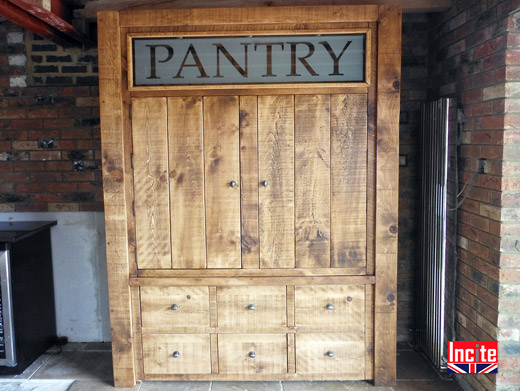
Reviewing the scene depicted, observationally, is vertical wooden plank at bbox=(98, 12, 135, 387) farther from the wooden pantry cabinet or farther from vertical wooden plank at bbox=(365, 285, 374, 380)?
vertical wooden plank at bbox=(365, 285, 374, 380)

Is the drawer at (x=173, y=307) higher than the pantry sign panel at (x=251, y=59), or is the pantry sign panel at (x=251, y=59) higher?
the pantry sign panel at (x=251, y=59)

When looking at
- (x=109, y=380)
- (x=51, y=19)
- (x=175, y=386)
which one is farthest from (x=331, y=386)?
(x=51, y=19)

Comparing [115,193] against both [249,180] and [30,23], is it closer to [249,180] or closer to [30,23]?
[249,180]

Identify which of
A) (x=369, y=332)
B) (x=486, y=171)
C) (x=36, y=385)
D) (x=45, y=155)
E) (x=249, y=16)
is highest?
(x=249, y=16)

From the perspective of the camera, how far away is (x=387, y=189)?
2.68 meters

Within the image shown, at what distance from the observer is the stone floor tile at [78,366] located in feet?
10.0

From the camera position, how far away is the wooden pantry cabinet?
2.63m

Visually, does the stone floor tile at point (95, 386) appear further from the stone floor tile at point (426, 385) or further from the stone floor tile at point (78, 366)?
the stone floor tile at point (426, 385)

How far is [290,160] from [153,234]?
38.7 inches

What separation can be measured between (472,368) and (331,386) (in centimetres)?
86

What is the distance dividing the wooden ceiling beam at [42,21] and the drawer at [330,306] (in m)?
2.28

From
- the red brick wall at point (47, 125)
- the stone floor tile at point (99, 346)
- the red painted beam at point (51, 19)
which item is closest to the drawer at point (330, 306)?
the stone floor tile at point (99, 346)

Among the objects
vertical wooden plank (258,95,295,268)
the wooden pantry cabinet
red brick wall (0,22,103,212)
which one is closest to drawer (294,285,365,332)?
the wooden pantry cabinet

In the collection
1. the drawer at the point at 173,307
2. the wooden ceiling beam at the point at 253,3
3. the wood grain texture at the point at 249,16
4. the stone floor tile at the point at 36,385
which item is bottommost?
the stone floor tile at the point at 36,385
